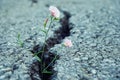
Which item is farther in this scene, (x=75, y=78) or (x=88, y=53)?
(x=88, y=53)

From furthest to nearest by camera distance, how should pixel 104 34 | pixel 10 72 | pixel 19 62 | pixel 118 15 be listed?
pixel 118 15, pixel 104 34, pixel 19 62, pixel 10 72

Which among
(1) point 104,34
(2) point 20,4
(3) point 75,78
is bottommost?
(3) point 75,78

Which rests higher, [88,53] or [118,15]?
[118,15]

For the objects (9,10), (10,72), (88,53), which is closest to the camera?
(10,72)

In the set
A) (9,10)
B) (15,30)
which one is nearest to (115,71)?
(15,30)

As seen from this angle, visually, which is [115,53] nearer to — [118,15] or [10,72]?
[10,72]

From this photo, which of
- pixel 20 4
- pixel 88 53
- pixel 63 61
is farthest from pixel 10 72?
pixel 20 4

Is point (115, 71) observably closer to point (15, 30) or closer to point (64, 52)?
point (64, 52)

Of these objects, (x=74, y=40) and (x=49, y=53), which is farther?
(x=74, y=40)
